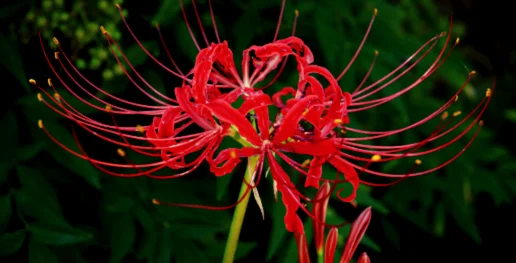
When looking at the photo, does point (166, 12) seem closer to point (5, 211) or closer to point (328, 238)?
point (5, 211)

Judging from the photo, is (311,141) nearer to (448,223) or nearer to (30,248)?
(30,248)

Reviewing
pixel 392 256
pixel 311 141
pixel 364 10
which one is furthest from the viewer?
pixel 392 256

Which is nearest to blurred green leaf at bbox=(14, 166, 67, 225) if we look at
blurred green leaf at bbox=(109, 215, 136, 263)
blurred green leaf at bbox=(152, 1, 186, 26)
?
blurred green leaf at bbox=(109, 215, 136, 263)

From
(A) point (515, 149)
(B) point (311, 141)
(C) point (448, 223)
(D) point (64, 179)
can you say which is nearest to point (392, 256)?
(C) point (448, 223)

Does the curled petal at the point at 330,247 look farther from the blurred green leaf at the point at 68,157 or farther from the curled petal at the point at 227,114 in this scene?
the blurred green leaf at the point at 68,157

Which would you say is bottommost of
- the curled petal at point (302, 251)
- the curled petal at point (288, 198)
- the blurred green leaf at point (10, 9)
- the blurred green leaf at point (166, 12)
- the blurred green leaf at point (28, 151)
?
the blurred green leaf at point (28, 151)

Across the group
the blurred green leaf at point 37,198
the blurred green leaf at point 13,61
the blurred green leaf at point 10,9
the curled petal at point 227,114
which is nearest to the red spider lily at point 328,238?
the curled petal at point 227,114
